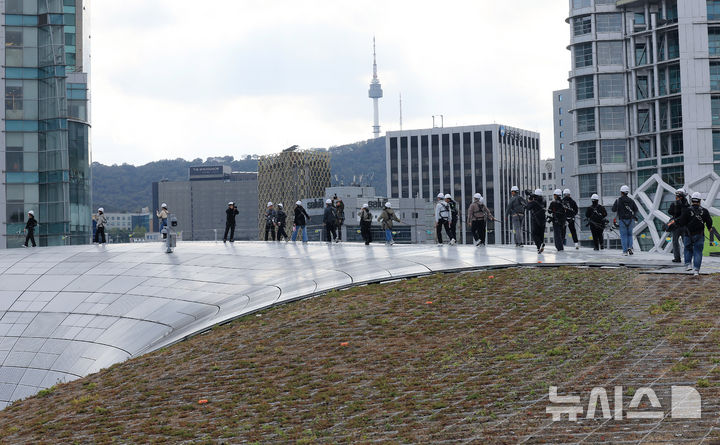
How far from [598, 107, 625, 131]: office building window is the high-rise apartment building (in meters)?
60.5

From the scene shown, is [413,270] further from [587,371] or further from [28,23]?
[28,23]

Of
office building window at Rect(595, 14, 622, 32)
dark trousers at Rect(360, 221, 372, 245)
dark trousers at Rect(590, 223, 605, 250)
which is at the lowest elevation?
dark trousers at Rect(590, 223, 605, 250)

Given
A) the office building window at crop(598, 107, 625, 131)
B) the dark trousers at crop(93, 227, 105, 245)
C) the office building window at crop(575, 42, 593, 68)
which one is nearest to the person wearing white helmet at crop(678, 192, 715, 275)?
the dark trousers at crop(93, 227, 105, 245)

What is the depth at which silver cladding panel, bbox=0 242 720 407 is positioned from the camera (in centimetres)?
2550

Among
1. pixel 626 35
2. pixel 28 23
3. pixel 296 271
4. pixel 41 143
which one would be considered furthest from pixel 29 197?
pixel 626 35

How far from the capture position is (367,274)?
2683 centimetres

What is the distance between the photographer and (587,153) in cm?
9975

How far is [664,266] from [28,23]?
178 ft

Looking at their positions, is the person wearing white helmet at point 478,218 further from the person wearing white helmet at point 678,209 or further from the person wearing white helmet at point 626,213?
the person wearing white helmet at point 678,209

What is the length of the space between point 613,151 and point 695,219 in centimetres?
7861

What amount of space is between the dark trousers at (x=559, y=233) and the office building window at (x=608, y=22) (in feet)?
240

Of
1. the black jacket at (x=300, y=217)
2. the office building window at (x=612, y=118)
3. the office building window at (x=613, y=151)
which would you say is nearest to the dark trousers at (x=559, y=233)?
the black jacket at (x=300, y=217)

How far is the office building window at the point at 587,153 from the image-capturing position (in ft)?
324

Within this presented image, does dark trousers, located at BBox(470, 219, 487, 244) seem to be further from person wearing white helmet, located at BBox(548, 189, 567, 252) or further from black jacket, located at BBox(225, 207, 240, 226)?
black jacket, located at BBox(225, 207, 240, 226)
